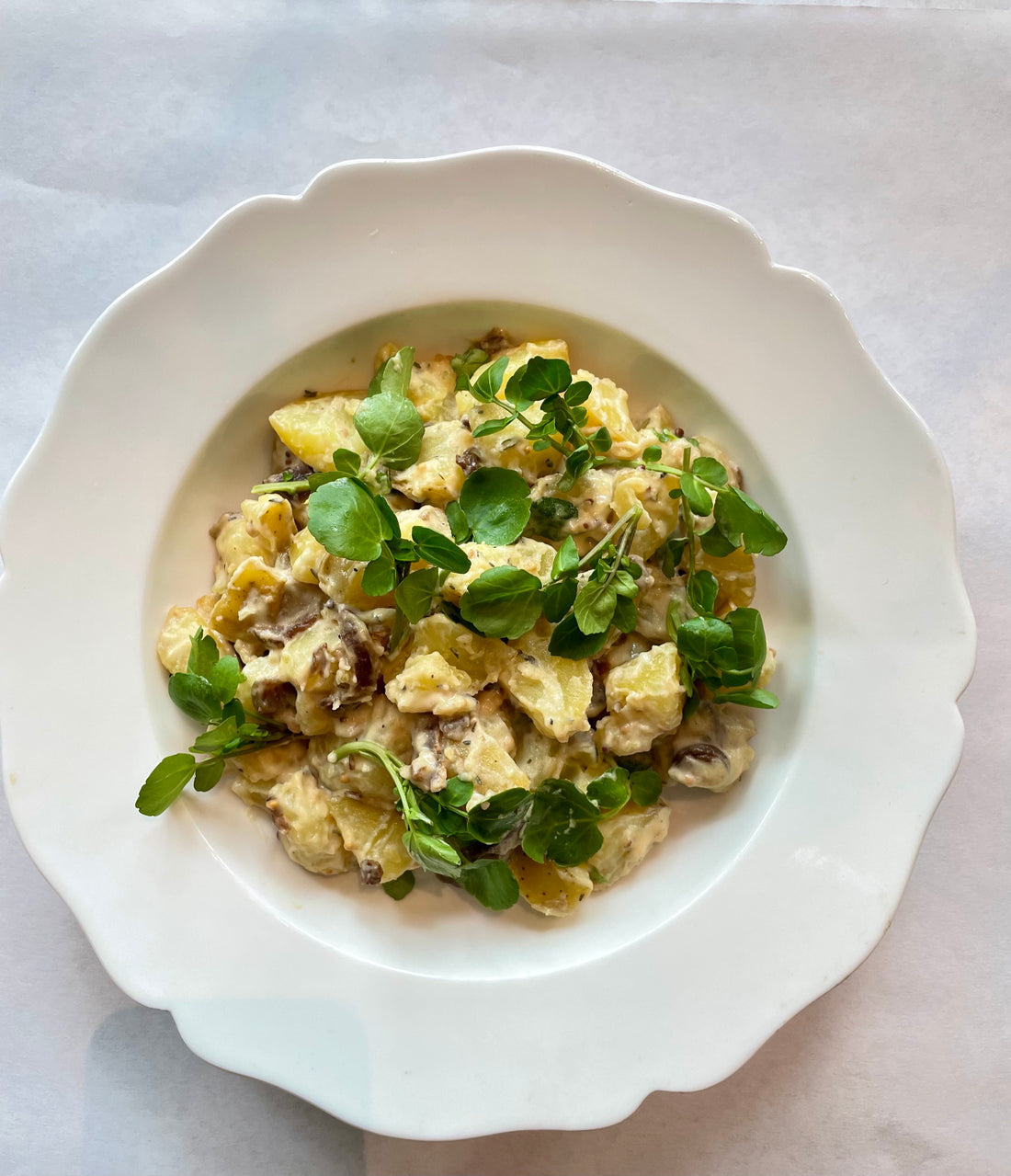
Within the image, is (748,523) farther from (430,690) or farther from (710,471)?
(430,690)

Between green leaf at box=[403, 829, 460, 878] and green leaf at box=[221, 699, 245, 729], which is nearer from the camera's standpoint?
green leaf at box=[403, 829, 460, 878]

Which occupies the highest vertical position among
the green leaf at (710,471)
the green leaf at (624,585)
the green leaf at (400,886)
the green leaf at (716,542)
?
the green leaf at (710,471)

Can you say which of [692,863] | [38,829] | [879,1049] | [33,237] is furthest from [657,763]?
[33,237]

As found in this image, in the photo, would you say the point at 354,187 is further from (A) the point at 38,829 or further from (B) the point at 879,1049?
(B) the point at 879,1049

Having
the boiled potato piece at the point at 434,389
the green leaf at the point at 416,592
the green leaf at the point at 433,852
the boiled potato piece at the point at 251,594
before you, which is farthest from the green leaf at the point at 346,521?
the green leaf at the point at 433,852

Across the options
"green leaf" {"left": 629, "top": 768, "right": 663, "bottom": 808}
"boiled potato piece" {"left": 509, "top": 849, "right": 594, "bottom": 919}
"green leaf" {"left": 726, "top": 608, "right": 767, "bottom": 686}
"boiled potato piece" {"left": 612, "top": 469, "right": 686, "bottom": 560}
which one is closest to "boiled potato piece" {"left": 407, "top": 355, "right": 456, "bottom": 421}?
"boiled potato piece" {"left": 612, "top": 469, "right": 686, "bottom": 560}

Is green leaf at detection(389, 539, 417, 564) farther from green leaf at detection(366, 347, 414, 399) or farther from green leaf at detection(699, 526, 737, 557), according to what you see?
green leaf at detection(699, 526, 737, 557)

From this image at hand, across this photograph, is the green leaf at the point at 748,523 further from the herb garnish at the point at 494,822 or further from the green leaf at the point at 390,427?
the green leaf at the point at 390,427
